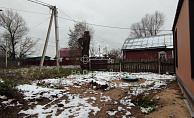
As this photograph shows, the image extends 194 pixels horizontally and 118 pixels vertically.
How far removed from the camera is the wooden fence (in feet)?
32.5

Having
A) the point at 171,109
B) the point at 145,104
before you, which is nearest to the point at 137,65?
the point at 145,104

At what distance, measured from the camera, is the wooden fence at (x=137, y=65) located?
32.5 feet

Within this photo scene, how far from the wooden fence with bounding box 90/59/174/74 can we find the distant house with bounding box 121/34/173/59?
398cm

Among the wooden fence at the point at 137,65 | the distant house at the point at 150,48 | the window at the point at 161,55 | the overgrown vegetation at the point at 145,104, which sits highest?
the distant house at the point at 150,48

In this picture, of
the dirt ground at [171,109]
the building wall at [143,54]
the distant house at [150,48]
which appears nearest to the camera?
the dirt ground at [171,109]

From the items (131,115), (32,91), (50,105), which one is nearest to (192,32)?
(131,115)

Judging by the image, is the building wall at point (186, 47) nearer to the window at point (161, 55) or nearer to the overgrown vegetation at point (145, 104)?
the overgrown vegetation at point (145, 104)

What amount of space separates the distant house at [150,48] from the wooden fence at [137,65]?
3.98 m

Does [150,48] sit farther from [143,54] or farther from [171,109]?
[171,109]

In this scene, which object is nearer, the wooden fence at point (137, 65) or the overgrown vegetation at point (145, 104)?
the overgrown vegetation at point (145, 104)

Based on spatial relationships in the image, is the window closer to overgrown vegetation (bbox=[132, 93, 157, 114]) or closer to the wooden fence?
the wooden fence

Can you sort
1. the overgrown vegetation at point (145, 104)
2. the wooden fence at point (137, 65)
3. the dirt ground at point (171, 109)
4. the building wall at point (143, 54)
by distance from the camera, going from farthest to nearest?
1. the building wall at point (143, 54)
2. the wooden fence at point (137, 65)
3. the overgrown vegetation at point (145, 104)
4. the dirt ground at point (171, 109)

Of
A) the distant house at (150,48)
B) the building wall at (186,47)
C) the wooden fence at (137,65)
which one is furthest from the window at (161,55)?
the building wall at (186,47)

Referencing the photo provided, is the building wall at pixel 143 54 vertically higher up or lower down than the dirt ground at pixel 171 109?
higher up
